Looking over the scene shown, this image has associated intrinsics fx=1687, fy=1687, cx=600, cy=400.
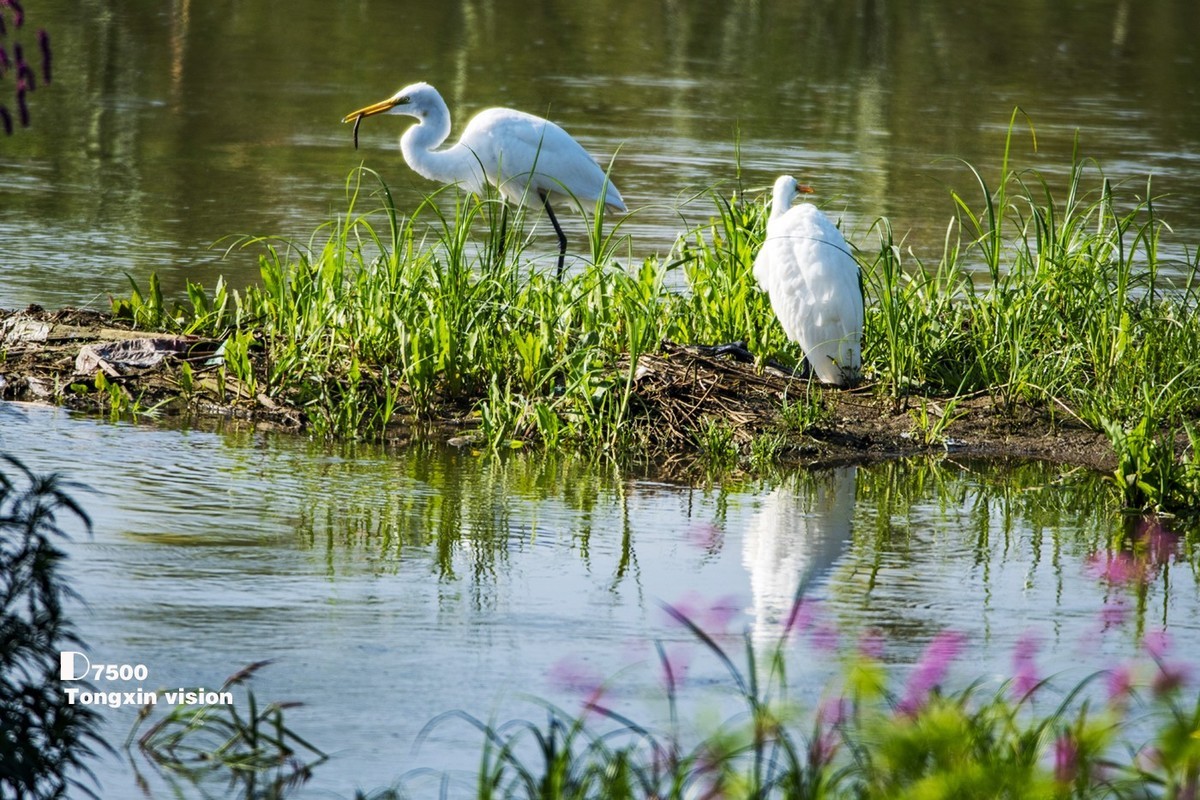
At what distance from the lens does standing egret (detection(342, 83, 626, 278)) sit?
988 cm

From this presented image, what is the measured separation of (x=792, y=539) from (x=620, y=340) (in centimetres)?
201

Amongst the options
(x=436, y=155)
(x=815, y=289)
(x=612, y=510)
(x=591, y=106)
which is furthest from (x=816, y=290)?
(x=591, y=106)

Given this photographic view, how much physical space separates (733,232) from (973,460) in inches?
76.1

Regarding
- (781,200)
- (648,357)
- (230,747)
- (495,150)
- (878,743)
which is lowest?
(230,747)

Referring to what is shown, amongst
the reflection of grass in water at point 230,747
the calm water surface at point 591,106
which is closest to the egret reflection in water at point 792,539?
the reflection of grass in water at point 230,747

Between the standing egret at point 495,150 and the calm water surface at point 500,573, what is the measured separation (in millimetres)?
3629

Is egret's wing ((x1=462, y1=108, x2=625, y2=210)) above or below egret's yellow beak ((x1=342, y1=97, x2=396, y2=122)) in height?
below

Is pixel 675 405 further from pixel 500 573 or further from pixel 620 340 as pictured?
pixel 500 573

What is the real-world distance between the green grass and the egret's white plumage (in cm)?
18

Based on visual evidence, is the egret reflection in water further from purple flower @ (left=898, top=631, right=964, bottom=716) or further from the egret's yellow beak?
the egret's yellow beak

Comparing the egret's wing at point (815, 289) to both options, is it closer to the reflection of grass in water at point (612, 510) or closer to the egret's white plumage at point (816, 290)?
the egret's white plumage at point (816, 290)

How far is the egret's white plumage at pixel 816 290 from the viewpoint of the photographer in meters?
7.24

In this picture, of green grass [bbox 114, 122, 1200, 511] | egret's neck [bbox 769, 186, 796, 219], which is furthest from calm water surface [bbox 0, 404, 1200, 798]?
egret's neck [bbox 769, 186, 796, 219]

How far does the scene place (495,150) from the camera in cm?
988
